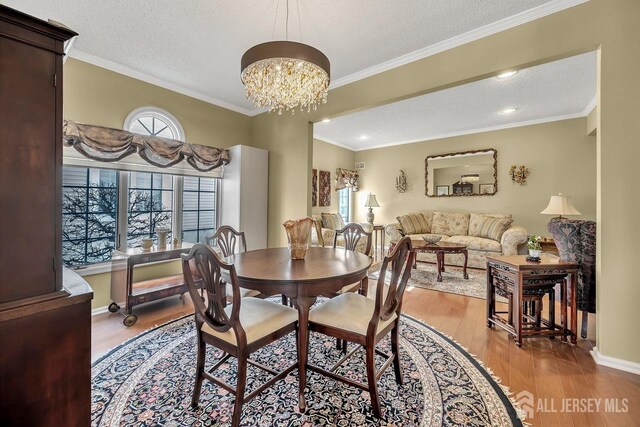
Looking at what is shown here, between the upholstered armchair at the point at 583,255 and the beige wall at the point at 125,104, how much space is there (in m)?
4.32

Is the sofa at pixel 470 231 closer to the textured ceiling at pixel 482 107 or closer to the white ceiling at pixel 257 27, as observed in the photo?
the textured ceiling at pixel 482 107

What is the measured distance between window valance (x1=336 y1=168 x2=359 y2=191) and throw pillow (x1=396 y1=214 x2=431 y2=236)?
5.66ft

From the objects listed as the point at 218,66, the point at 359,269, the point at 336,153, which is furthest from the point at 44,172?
the point at 336,153

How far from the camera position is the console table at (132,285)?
2699 millimetres

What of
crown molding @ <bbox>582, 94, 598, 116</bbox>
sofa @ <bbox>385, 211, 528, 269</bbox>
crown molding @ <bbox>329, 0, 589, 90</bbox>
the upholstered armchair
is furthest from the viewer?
sofa @ <bbox>385, 211, 528, 269</bbox>

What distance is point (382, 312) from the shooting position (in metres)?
1.59

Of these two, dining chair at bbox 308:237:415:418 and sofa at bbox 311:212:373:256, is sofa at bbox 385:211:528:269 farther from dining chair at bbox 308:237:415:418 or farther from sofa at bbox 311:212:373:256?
dining chair at bbox 308:237:415:418

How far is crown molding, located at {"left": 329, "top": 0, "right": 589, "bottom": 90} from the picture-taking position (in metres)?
2.17

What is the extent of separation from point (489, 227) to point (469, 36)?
150 inches

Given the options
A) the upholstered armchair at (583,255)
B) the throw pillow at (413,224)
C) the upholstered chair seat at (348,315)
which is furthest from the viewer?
the throw pillow at (413,224)

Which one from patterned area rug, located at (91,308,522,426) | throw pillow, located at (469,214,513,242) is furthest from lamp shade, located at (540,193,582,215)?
patterned area rug, located at (91,308,522,426)

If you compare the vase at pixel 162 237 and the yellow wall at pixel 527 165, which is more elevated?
the yellow wall at pixel 527 165

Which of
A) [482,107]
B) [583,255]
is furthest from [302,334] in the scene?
[482,107]

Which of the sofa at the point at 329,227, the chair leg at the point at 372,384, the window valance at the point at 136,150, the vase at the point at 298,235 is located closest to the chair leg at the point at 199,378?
the vase at the point at 298,235
